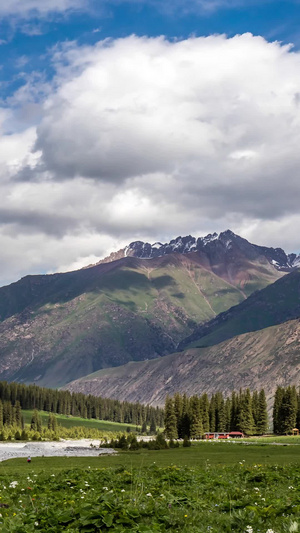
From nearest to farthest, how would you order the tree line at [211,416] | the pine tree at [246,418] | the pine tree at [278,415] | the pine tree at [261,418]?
1. the tree line at [211,416]
2. the pine tree at [246,418]
3. the pine tree at [278,415]
4. the pine tree at [261,418]

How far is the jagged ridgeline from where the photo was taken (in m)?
173

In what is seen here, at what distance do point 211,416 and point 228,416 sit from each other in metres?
6.16

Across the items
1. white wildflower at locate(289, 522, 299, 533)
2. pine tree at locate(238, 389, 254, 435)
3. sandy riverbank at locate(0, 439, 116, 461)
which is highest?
white wildflower at locate(289, 522, 299, 533)

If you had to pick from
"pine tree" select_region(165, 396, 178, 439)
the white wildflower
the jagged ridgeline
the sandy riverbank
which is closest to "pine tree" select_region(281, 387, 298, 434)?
the jagged ridgeline

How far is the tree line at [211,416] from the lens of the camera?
172 metres

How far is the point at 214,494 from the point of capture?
769 inches

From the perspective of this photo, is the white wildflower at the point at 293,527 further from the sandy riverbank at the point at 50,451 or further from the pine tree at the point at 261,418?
the pine tree at the point at 261,418

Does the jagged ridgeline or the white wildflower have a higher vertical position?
the white wildflower

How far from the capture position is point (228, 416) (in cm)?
18200

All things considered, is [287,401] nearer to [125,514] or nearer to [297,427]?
[297,427]

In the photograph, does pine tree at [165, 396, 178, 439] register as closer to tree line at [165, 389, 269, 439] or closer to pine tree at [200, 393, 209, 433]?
tree line at [165, 389, 269, 439]

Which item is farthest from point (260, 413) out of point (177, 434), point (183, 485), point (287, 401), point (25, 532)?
point (25, 532)

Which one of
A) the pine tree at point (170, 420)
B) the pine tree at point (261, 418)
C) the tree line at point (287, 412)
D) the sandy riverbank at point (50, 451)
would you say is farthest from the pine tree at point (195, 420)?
the sandy riverbank at point (50, 451)

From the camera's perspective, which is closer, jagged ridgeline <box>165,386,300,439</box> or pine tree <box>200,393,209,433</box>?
jagged ridgeline <box>165,386,300,439</box>
